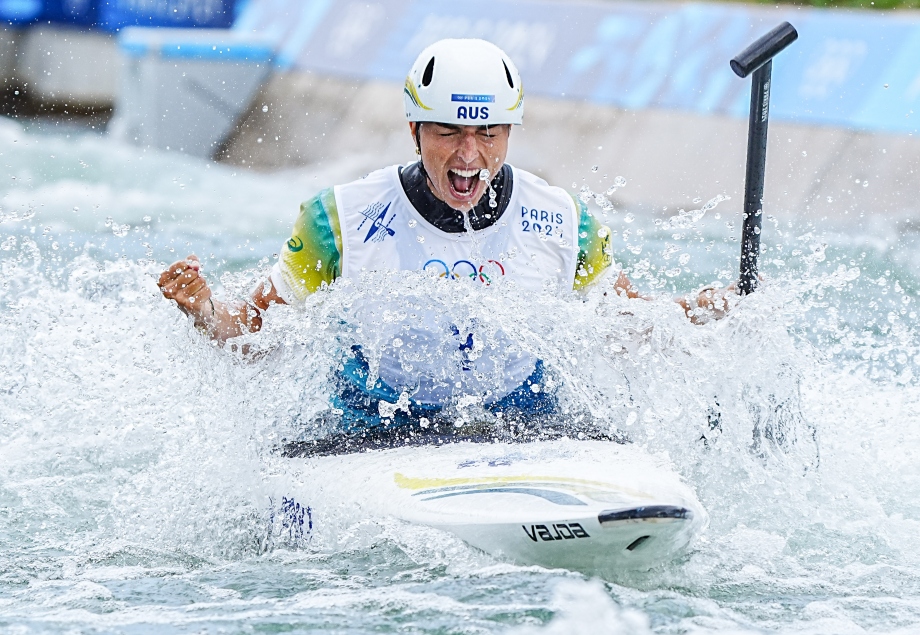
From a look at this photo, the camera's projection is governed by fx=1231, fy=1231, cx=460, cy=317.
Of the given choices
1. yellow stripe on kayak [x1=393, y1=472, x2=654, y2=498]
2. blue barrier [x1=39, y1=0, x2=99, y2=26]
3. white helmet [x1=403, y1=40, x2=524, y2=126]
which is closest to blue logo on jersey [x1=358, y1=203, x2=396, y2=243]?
white helmet [x1=403, y1=40, x2=524, y2=126]

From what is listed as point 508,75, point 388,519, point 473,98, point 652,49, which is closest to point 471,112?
point 473,98

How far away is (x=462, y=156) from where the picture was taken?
12.6ft

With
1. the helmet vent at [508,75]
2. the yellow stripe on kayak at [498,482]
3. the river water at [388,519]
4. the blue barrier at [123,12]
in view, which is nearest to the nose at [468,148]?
the helmet vent at [508,75]

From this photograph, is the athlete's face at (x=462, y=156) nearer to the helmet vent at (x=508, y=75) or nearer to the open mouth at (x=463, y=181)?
the open mouth at (x=463, y=181)

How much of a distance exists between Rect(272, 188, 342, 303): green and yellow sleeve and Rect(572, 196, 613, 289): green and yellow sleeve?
0.82 m

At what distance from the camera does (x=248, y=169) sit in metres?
12.3

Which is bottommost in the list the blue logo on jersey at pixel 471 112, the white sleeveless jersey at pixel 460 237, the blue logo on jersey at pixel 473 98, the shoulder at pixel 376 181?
the white sleeveless jersey at pixel 460 237

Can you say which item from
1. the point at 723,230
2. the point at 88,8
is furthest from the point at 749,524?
the point at 88,8

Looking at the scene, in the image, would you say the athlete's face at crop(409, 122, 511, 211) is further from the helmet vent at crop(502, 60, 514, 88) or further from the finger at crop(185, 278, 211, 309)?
the finger at crop(185, 278, 211, 309)

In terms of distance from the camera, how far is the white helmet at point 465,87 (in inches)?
150

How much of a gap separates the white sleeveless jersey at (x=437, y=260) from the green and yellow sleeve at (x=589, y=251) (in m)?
0.12

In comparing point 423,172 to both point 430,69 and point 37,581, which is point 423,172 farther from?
A: point 37,581

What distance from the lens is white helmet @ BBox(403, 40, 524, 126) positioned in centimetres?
382

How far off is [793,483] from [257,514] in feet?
6.13
